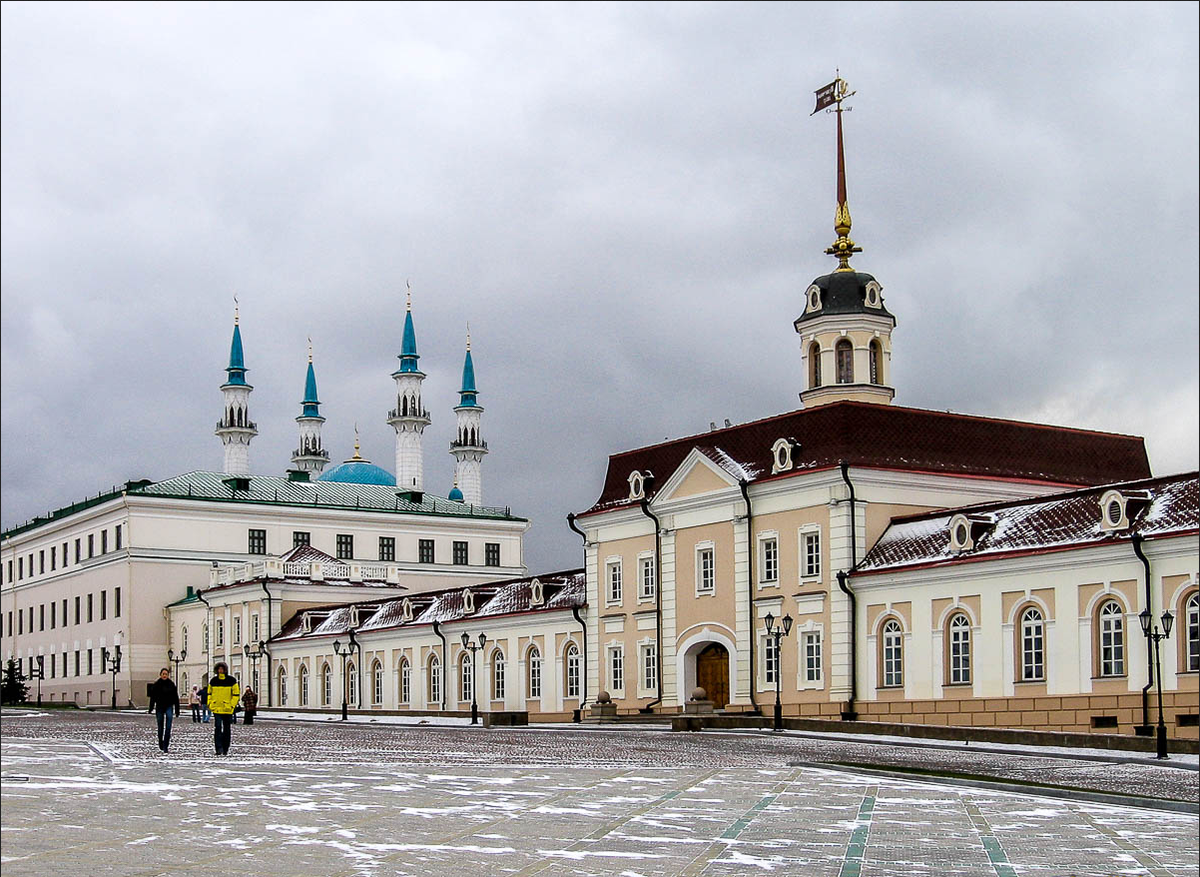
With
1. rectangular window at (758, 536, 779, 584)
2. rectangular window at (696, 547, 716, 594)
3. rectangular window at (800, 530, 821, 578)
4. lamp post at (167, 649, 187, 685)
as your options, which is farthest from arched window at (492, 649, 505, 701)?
lamp post at (167, 649, 187, 685)

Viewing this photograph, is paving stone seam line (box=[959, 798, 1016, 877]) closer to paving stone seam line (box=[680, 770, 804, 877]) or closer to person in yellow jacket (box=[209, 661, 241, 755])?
paving stone seam line (box=[680, 770, 804, 877])

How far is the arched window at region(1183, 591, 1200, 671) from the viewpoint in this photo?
37.9m

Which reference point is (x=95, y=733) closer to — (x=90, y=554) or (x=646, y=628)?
(x=646, y=628)

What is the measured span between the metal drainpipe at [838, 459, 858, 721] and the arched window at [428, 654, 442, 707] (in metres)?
23.1

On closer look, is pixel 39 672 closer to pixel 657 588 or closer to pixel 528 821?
pixel 657 588

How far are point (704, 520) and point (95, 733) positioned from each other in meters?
21.6

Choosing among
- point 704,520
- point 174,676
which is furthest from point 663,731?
point 174,676

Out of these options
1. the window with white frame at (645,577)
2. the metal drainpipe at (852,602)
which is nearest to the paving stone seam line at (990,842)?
the metal drainpipe at (852,602)

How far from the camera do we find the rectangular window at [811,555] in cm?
4881

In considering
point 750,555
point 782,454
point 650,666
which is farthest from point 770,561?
point 650,666

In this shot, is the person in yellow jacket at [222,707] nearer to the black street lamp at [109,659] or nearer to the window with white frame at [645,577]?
the window with white frame at [645,577]

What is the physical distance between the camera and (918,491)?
163 feet

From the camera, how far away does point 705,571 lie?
173 ft

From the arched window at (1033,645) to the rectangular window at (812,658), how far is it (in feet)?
25.0
